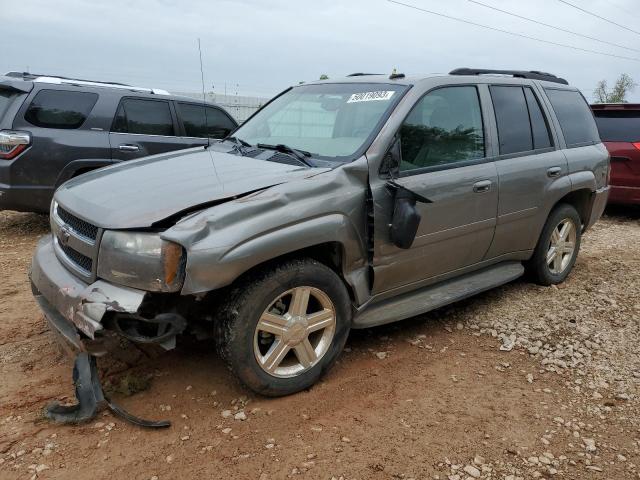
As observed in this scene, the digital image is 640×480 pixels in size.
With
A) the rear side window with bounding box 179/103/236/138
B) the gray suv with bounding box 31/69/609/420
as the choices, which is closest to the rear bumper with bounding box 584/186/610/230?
the gray suv with bounding box 31/69/609/420

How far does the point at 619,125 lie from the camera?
8.19 m

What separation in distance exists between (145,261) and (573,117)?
4261 mm

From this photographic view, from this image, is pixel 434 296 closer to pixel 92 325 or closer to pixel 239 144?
pixel 239 144

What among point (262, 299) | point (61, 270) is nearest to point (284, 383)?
point (262, 299)

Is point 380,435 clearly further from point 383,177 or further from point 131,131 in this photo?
point 131,131

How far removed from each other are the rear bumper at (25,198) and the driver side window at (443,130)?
4562 mm

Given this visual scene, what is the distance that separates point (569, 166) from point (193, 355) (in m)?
3.57

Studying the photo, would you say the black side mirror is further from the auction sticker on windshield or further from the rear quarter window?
the rear quarter window

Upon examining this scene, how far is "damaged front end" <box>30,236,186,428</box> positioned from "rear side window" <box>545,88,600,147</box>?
3.91 meters

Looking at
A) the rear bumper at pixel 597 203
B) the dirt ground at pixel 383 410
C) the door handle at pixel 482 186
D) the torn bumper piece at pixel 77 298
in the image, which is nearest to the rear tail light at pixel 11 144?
the dirt ground at pixel 383 410

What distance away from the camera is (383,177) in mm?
3275

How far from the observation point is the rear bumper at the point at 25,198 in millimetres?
5953

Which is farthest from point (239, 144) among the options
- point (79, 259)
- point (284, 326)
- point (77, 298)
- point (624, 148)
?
point (624, 148)

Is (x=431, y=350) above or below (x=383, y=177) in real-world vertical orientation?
below
